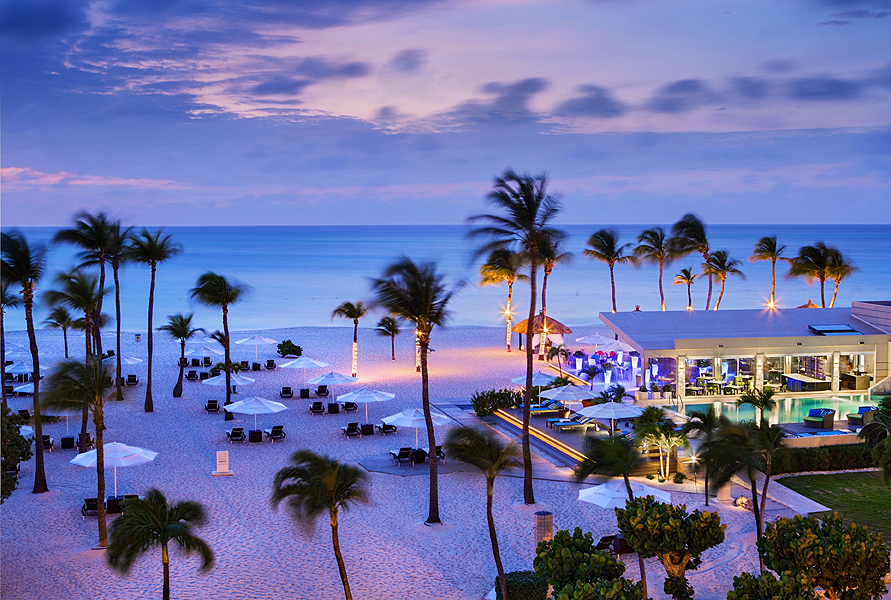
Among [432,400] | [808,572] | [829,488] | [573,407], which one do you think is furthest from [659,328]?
[808,572]

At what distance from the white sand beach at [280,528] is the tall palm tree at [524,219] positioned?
Result: 95.8 inches

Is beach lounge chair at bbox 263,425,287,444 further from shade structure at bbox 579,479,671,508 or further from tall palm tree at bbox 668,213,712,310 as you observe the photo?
tall palm tree at bbox 668,213,712,310

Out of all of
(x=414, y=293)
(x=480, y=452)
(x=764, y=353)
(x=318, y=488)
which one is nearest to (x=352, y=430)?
(x=414, y=293)

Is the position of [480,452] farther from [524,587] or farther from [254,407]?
[254,407]

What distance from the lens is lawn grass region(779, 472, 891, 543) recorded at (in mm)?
17109

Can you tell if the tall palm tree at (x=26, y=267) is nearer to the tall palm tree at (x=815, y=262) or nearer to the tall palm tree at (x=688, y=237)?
the tall palm tree at (x=688, y=237)

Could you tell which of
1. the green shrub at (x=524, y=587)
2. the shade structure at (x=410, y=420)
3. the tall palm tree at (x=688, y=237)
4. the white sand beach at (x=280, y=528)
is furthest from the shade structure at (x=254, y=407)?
the tall palm tree at (x=688, y=237)

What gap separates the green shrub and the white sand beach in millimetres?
769

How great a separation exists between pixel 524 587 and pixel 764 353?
775 inches

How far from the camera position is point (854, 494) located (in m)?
19.0

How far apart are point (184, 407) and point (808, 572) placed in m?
23.7

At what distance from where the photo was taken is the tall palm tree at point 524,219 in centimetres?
1762

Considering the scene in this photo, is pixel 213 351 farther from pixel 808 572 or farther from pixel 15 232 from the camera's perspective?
pixel 808 572

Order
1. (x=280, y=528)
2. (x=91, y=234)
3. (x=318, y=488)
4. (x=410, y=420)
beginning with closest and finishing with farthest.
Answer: (x=318, y=488)
(x=280, y=528)
(x=410, y=420)
(x=91, y=234)
